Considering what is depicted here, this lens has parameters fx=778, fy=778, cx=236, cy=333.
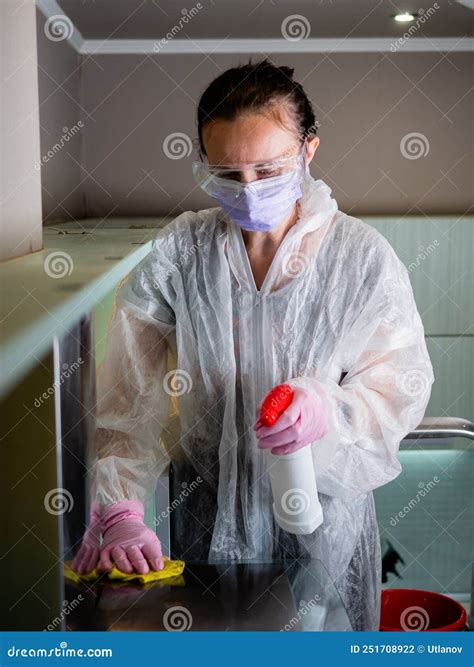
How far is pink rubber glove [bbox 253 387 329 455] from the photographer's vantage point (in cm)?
73

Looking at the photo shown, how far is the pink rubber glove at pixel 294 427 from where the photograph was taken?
726 millimetres

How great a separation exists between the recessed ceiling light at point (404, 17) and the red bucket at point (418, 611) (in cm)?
69

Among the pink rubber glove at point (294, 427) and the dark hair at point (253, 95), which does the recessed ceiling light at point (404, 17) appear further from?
the pink rubber glove at point (294, 427)

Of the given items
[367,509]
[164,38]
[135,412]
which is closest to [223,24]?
[164,38]

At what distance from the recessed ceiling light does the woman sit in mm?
123

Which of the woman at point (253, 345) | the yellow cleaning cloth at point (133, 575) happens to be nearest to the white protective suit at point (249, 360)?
the woman at point (253, 345)

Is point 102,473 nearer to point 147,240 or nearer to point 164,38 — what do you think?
point 147,240

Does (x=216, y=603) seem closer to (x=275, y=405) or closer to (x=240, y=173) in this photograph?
(x=275, y=405)

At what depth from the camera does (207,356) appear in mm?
893

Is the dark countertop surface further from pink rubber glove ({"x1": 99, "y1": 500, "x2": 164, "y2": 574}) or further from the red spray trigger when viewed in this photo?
the red spray trigger

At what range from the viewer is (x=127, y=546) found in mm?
765
